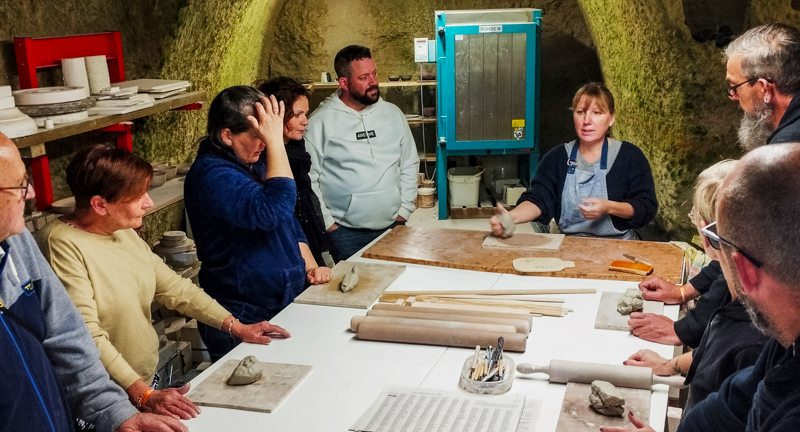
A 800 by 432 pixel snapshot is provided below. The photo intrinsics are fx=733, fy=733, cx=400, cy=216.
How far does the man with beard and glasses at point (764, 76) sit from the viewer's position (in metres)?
2.94

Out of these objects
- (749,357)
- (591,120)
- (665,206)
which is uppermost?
(591,120)

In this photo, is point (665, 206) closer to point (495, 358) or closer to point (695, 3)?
point (695, 3)

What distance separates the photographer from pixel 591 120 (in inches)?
144

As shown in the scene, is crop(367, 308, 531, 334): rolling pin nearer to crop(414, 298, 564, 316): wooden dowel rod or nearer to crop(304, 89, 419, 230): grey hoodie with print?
crop(414, 298, 564, 316): wooden dowel rod

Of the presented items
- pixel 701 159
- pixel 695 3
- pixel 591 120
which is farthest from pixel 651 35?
pixel 591 120

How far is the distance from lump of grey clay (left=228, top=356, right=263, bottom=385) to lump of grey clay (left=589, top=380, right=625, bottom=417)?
1.01 m

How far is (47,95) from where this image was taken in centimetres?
338

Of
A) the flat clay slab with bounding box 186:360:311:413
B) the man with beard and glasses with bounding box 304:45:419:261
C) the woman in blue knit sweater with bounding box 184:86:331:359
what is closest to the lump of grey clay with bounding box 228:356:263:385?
the flat clay slab with bounding box 186:360:311:413

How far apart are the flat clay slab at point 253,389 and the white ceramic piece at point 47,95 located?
5.78ft

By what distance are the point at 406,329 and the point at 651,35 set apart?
3.93 meters

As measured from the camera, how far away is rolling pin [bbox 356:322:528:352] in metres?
2.45

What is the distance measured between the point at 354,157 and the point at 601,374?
2433 mm

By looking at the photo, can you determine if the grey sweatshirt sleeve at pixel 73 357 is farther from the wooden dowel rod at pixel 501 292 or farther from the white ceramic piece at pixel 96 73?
the white ceramic piece at pixel 96 73

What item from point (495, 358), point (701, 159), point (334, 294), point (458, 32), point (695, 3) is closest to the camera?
point (495, 358)
